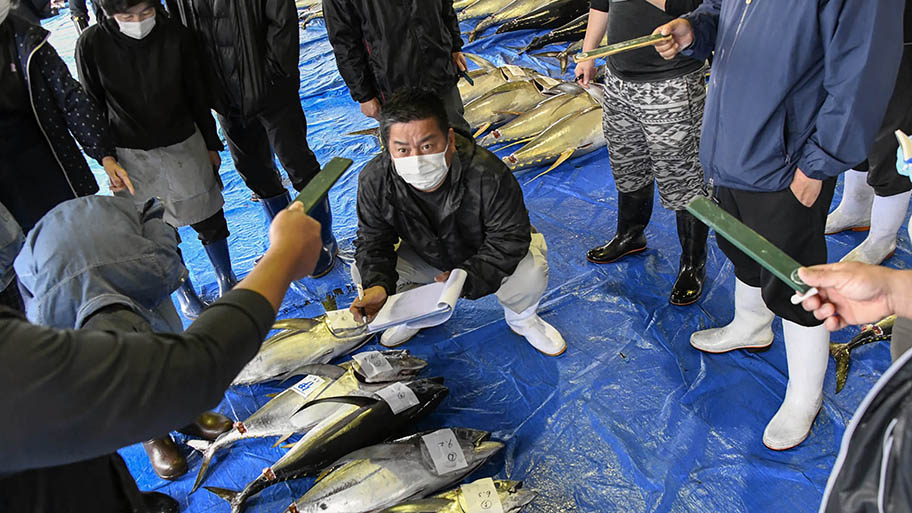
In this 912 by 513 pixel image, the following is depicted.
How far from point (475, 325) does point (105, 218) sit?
5.79 feet

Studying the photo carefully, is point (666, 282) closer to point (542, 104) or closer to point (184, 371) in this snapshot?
point (542, 104)

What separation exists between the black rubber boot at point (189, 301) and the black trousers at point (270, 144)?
62 cm

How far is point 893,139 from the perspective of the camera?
2.50 meters

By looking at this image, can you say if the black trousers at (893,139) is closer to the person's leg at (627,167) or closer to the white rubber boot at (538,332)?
the person's leg at (627,167)

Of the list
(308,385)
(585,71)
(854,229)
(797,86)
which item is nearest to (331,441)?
(308,385)

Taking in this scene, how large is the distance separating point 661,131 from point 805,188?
855 mm

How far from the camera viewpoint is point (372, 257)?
102 inches

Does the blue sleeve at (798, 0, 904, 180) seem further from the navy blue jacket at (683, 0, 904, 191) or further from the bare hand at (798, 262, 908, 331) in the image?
the bare hand at (798, 262, 908, 331)

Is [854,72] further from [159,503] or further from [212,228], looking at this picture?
[212,228]

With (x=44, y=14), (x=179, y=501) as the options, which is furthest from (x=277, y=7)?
(x=44, y=14)

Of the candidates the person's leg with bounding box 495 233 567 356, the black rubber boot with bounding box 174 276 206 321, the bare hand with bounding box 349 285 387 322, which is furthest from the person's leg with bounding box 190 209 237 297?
the person's leg with bounding box 495 233 567 356

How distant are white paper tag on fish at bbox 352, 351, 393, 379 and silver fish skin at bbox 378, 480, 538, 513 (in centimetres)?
65

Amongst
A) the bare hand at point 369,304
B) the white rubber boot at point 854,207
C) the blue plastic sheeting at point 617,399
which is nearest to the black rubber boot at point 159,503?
the blue plastic sheeting at point 617,399

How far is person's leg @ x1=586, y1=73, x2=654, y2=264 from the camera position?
267 cm
